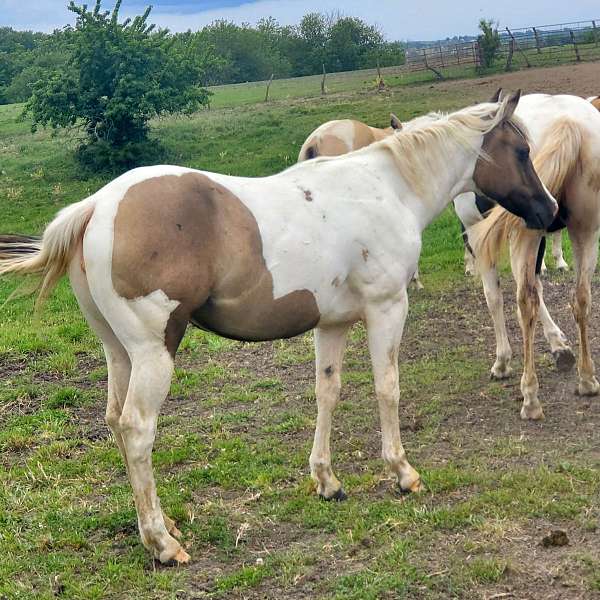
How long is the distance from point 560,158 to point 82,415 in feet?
13.3

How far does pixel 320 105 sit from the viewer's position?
26.2 metres

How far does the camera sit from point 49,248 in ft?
12.6

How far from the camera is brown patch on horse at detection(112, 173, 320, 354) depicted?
3.63 m

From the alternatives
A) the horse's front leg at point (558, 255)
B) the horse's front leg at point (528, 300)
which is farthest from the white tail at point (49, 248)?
the horse's front leg at point (558, 255)

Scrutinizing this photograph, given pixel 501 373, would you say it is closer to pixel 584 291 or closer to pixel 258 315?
pixel 584 291

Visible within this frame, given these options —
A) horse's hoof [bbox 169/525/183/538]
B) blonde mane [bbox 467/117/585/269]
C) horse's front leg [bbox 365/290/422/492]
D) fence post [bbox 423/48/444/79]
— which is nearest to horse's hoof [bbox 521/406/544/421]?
blonde mane [bbox 467/117/585/269]

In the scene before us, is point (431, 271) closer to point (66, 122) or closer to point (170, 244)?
point (170, 244)

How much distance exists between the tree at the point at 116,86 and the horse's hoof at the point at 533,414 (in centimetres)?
1439

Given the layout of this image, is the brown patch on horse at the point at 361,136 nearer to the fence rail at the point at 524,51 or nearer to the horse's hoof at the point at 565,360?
the horse's hoof at the point at 565,360

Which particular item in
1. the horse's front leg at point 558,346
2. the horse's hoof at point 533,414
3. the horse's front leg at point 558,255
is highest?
the horse's front leg at point 558,255

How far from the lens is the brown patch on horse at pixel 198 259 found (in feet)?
11.9

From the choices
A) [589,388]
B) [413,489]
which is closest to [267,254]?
[413,489]

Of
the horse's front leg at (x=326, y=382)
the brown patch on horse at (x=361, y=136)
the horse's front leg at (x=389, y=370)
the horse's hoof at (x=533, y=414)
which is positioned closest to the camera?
the horse's front leg at (x=389, y=370)

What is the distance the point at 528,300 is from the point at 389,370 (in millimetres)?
1630
